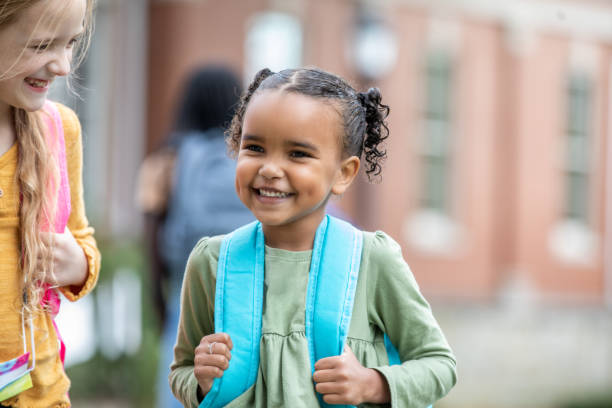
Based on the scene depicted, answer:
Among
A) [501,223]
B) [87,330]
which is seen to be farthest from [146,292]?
[501,223]

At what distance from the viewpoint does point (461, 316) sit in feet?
42.3

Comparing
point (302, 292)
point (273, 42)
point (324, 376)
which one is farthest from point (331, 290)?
point (273, 42)

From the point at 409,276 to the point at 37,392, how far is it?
882 millimetres

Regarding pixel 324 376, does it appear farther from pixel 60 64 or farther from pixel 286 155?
pixel 60 64

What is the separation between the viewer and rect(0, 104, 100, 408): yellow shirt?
1.90m

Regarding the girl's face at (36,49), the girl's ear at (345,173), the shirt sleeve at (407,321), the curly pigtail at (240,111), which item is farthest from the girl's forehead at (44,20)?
the shirt sleeve at (407,321)

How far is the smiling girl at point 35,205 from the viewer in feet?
5.98

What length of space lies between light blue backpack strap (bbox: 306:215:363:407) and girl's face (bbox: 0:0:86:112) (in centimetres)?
68

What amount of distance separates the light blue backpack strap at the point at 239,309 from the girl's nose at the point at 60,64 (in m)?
0.51

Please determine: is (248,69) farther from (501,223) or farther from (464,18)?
(501,223)

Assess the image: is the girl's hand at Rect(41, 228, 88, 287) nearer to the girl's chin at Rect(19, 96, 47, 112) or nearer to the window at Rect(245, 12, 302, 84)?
the girl's chin at Rect(19, 96, 47, 112)

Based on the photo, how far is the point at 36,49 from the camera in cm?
183

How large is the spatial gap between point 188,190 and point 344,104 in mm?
1874

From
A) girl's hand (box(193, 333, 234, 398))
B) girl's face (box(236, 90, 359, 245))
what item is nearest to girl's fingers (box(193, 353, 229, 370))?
girl's hand (box(193, 333, 234, 398))
